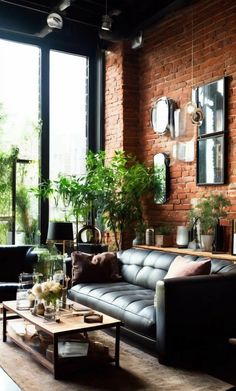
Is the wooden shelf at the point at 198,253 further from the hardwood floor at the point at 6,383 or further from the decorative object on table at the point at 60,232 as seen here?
the hardwood floor at the point at 6,383

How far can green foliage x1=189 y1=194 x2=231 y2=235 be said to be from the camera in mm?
4965

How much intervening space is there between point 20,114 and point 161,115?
197cm

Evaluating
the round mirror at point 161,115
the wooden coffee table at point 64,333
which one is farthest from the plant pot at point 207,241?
the wooden coffee table at point 64,333

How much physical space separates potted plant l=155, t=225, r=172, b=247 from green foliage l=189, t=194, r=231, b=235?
0.61 m

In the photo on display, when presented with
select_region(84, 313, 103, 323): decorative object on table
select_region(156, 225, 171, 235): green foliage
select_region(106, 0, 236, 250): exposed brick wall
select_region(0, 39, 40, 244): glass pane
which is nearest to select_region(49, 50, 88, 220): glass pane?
select_region(0, 39, 40, 244): glass pane

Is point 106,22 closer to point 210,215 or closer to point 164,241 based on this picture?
point 210,215

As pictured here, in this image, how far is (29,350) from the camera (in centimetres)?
344

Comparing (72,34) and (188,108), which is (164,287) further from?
(72,34)

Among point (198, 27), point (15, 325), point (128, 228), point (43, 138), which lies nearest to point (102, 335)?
point (15, 325)

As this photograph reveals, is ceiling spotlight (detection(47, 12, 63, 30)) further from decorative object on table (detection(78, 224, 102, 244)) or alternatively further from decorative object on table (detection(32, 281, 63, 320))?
decorative object on table (detection(32, 281, 63, 320))

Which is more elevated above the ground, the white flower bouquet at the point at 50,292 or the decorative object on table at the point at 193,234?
the decorative object on table at the point at 193,234

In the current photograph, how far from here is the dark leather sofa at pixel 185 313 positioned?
340 cm

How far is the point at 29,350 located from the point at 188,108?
3139mm

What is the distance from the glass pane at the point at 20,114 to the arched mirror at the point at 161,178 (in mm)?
1715
